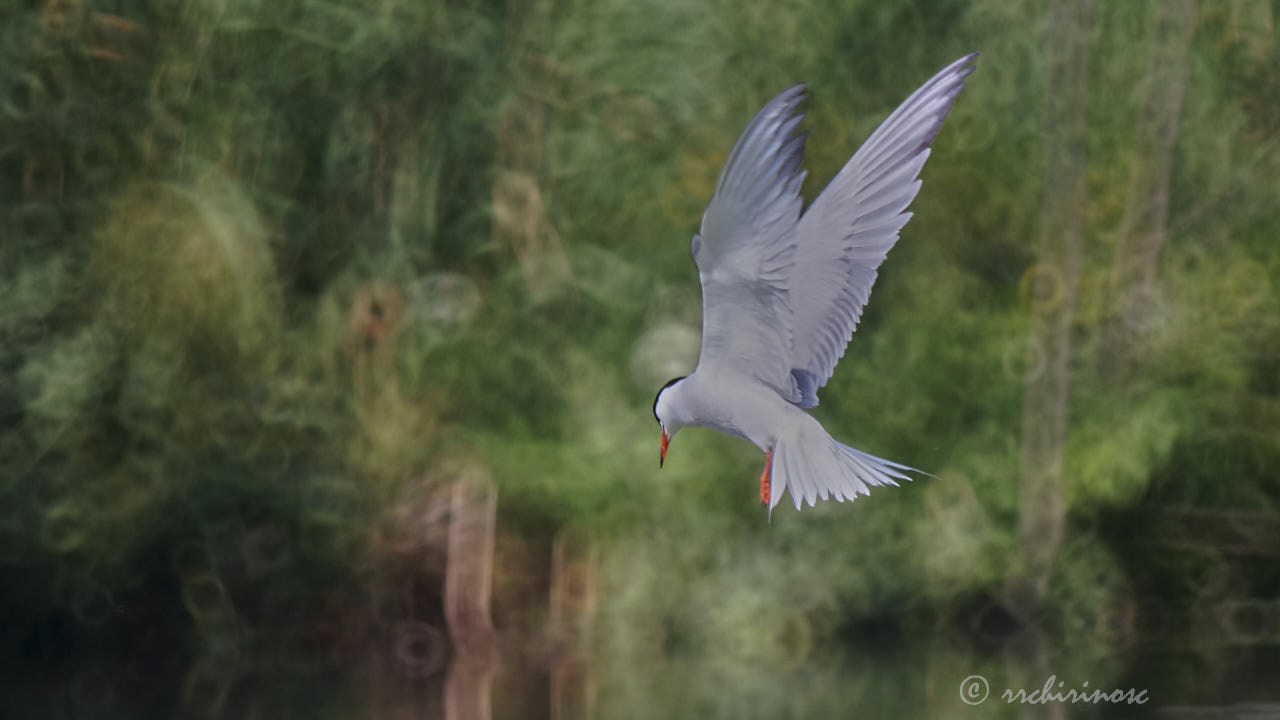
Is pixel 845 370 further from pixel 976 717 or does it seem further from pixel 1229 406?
pixel 976 717

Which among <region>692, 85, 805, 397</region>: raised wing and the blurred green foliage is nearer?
<region>692, 85, 805, 397</region>: raised wing

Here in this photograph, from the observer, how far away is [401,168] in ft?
23.0

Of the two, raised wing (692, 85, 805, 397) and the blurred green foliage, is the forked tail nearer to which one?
raised wing (692, 85, 805, 397)

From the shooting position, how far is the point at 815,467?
117 inches

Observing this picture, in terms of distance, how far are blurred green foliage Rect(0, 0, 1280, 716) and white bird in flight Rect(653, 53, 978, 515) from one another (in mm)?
3556

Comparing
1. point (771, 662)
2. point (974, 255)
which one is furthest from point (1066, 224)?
point (771, 662)

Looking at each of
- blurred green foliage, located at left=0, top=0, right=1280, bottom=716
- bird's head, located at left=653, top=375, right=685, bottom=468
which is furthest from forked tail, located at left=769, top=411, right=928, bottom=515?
blurred green foliage, located at left=0, top=0, right=1280, bottom=716

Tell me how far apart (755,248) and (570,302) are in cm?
427

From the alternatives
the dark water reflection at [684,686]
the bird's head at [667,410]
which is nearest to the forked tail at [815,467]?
the bird's head at [667,410]

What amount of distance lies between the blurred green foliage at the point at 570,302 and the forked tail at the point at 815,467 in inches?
144

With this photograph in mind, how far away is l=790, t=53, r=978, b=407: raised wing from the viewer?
283cm

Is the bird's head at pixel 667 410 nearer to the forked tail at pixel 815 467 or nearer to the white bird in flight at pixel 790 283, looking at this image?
the white bird in flight at pixel 790 283

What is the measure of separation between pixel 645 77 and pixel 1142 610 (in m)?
3.05

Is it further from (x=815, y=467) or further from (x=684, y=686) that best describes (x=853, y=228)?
(x=684, y=686)
